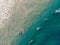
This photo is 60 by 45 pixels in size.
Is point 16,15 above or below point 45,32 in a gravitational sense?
above

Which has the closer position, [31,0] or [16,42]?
[16,42]

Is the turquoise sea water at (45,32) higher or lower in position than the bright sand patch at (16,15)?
lower

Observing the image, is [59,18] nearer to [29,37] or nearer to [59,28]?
[59,28]

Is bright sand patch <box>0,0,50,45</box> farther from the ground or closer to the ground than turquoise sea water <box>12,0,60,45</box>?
farther from the ground

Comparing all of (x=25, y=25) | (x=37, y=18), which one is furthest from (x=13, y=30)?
(x=37, y=18)
